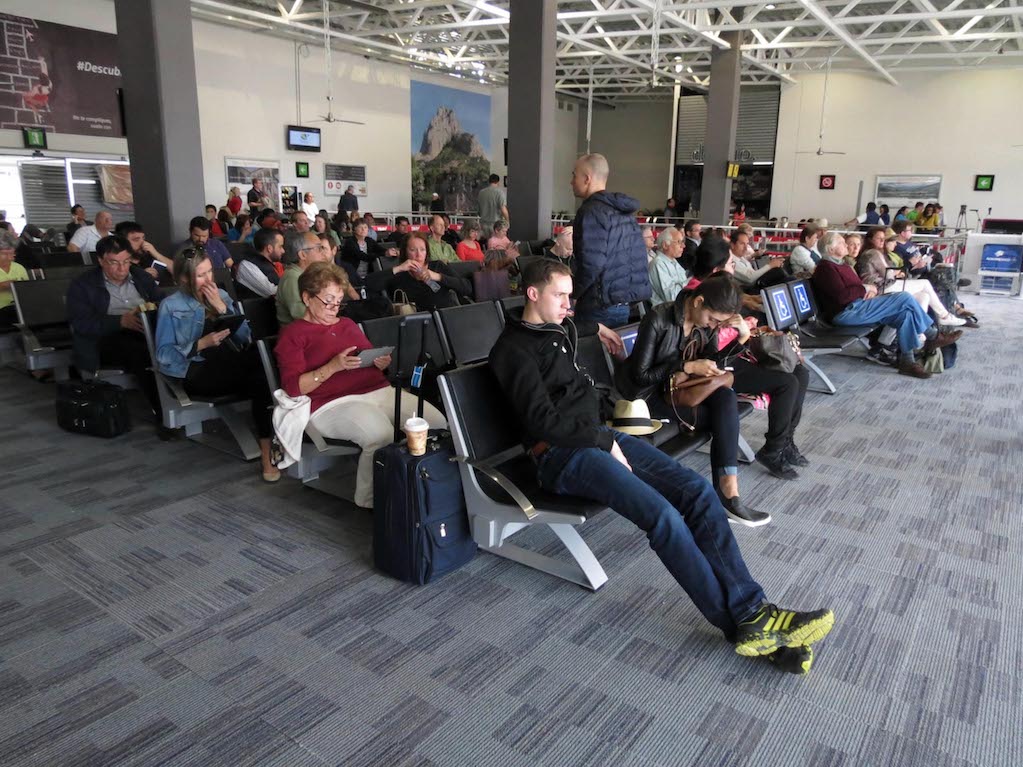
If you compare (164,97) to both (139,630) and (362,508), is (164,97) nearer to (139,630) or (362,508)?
(362,508)

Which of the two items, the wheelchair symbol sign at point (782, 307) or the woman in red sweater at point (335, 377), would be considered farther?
the wheelchair symbol sign at point (782, 307)

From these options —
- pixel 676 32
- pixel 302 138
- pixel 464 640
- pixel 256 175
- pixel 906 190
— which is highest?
pixel 676 32

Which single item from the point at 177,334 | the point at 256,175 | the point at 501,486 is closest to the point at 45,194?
the point at 256,175

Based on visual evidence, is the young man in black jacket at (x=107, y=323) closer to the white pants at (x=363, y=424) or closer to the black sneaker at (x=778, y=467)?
the white pants at (x=363, y=424)

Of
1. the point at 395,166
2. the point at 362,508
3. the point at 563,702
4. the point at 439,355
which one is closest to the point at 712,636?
the point at 563,702

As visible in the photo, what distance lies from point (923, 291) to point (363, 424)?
6.51 meters

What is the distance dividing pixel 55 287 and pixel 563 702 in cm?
503

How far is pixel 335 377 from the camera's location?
11.2 ft

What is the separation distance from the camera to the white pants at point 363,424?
319 centimetres

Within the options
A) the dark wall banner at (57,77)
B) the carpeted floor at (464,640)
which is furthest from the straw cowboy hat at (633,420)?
the dark wall banner at (57,77)

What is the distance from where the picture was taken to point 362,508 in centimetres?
341

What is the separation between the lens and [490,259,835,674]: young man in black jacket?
2309 millimetres

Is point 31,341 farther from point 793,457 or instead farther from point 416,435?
point 793,457

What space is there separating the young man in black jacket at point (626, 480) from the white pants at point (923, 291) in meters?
5.77
